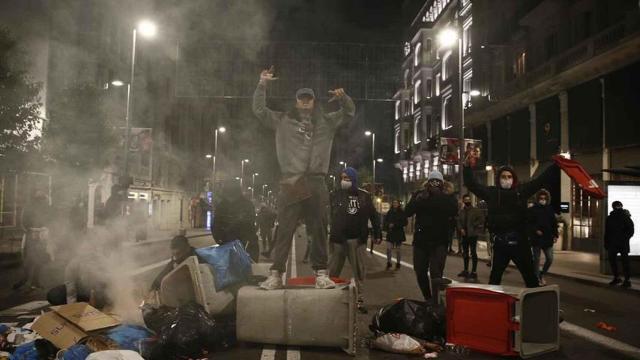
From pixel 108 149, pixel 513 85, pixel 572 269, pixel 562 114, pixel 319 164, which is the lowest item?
pixel 572 269

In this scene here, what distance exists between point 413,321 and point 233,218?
3.09 meters

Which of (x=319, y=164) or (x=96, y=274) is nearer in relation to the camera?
(x=319, y=164)

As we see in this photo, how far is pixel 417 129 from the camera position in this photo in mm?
46375

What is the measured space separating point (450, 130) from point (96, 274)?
33.6 m

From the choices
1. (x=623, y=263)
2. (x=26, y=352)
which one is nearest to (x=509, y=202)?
(x=26, y=352)

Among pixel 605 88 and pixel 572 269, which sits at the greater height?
pixel 605 88

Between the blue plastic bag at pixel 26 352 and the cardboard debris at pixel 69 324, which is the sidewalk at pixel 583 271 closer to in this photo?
the cardboard debris at pixel 69 324

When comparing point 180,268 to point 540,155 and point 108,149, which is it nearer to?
point 108,149

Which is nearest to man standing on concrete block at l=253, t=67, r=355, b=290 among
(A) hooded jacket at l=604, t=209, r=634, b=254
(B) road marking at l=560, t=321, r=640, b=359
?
(B) road marking at l=560, t=321, r=640, b=359

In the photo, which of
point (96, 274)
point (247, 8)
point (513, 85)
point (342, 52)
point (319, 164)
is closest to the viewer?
point (319, 164)

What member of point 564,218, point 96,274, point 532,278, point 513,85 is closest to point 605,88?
point 564,218

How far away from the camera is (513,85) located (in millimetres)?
24297

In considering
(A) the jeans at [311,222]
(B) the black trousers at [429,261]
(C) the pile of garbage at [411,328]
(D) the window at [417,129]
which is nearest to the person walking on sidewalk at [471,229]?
(B) the black trousers at [429,261]

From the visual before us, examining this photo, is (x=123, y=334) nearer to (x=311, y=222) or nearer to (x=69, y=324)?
(x=69, y=324)
